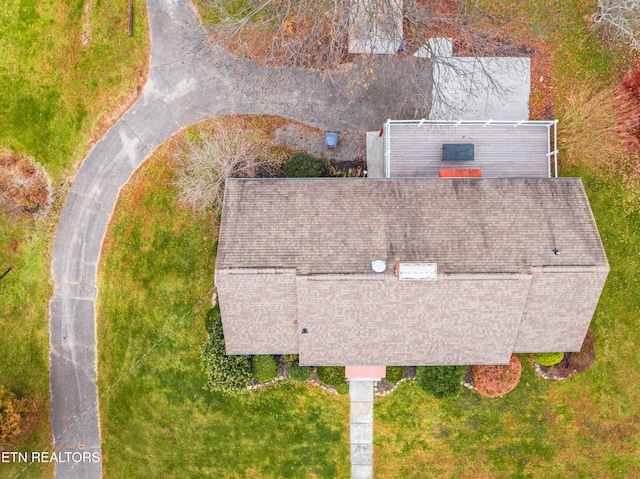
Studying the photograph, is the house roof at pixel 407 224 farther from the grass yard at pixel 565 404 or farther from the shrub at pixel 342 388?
the shrub at pixel 342 388

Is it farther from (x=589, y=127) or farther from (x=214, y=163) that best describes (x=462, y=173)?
(x=214, y=163)

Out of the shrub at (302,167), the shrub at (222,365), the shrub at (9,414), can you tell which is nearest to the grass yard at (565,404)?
the shrub at (222,365)

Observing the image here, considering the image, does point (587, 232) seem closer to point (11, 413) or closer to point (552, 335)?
point (552, 335)

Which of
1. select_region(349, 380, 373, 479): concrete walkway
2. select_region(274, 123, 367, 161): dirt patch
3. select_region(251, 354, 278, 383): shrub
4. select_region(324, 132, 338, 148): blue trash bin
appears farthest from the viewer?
select_region(349, 380, 373, 479): concrete walkway

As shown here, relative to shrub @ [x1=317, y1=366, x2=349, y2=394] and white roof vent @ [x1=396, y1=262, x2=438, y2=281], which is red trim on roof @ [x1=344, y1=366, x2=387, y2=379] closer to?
shrub @ [x1=317, y1=366, x2=349, y2=394]

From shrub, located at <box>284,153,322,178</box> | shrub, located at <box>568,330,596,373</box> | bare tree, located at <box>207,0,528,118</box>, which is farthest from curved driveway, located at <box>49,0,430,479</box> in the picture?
shrub, located at <box>568,330,596,373</box>

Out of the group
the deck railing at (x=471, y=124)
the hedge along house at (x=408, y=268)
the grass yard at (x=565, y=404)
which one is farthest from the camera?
the grass yard at (x=565, y=404)

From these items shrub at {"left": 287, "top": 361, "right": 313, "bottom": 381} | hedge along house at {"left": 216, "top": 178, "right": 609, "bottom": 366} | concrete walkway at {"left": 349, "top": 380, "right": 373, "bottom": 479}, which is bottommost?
concrete walkway at {"left": 349, "top": 380, "right": 373, "bottom": 479}

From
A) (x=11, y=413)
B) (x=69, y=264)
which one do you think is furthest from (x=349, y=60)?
(x=11, y=413)
